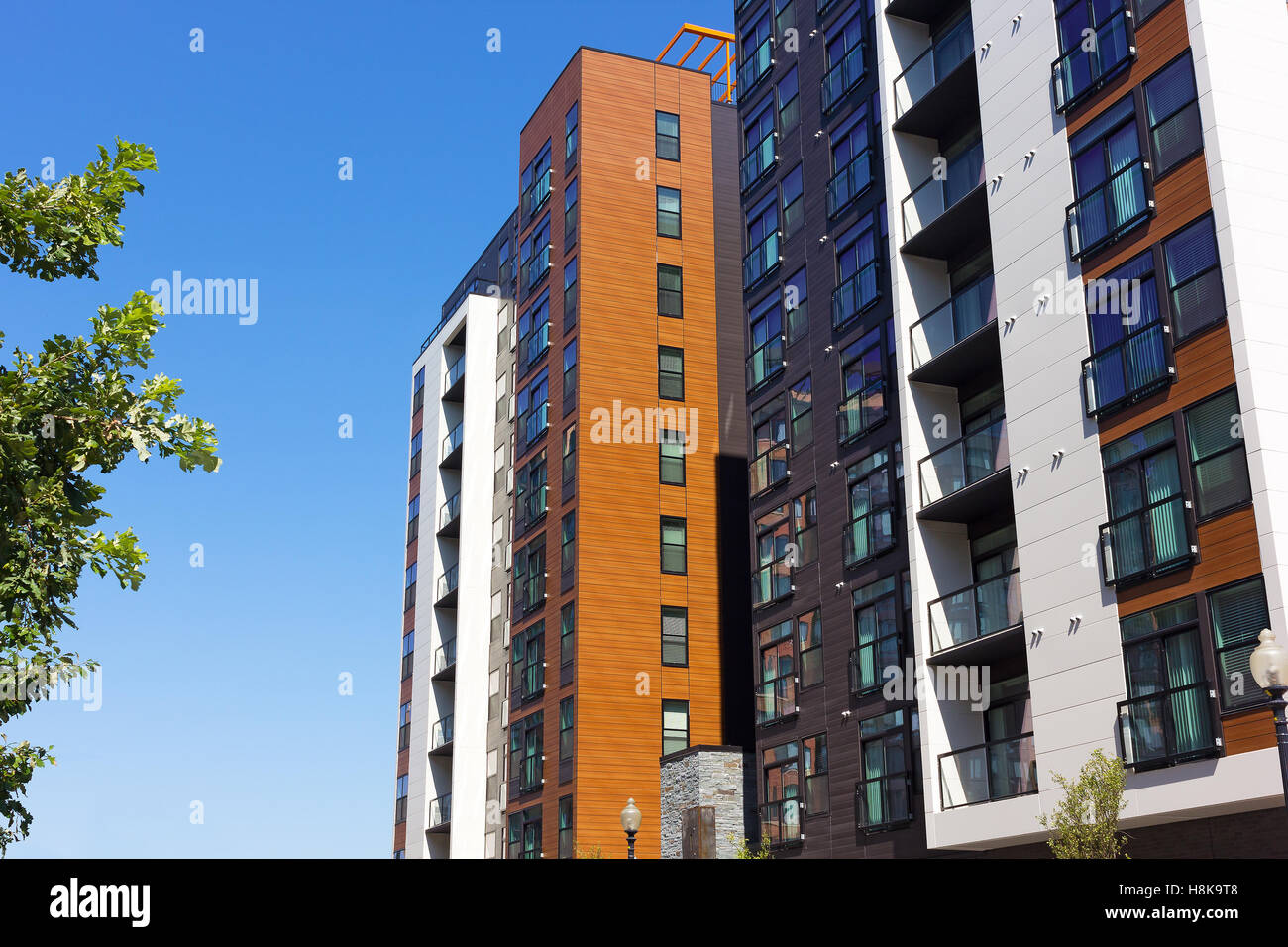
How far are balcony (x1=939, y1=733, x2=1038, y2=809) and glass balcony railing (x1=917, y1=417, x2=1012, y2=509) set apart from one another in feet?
17.9

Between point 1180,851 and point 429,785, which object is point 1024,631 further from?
point 429,785

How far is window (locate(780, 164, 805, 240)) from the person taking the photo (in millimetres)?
36969

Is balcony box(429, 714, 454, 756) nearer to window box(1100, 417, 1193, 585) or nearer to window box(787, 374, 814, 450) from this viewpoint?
window box(787, 374, 814, 450)

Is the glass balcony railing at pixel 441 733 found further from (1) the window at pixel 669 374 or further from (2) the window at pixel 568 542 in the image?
(1) the window at pixel 669 374

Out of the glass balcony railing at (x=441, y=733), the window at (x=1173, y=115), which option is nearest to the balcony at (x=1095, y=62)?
the window at (x=1173, y=115)

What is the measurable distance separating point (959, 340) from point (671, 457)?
1890 cm

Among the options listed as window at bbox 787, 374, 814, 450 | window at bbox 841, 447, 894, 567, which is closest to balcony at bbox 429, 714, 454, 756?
window at bbox 787, 374, 814, 450

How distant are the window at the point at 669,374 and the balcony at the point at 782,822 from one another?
58.6ft

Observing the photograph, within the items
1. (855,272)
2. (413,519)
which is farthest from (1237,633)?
(413,519)

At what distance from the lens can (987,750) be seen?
2559 cm

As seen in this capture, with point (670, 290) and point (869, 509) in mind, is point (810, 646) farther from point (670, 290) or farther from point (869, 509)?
point (670, 290)
